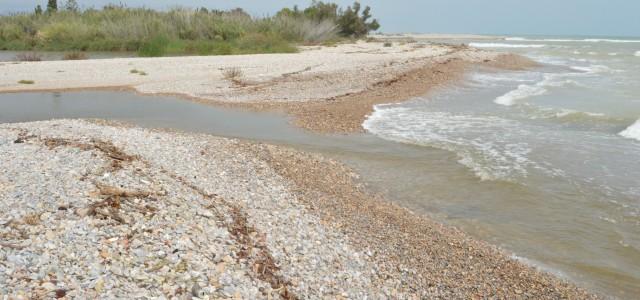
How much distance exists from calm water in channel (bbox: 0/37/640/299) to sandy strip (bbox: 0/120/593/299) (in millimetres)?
771

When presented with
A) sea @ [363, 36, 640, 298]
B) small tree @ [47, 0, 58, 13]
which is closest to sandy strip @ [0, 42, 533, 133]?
sea @ [363, 36, 640, 298]

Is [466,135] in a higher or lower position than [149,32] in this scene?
lower

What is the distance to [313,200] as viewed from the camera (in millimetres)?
6957

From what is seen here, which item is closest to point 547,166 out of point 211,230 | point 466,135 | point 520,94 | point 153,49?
point 466,135

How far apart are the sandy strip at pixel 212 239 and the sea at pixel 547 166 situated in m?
0.75

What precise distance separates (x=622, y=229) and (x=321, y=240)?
13.5 ft

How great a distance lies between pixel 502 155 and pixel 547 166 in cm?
93

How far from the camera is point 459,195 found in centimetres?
788

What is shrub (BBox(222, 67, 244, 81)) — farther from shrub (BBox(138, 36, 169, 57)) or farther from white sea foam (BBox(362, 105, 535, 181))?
shrub (BBox(138, 36, 169, 57))

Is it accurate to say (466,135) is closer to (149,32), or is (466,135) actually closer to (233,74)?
(233,74)

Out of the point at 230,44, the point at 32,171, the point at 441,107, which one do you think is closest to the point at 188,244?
the point at 32,171

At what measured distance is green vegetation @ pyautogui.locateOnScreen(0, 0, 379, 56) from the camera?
110 feet

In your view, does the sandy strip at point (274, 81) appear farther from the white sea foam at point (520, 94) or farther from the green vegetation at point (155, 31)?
the green vegetation at point (155, 31)

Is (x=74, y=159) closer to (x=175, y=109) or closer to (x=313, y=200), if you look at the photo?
(x=313, y=200)
